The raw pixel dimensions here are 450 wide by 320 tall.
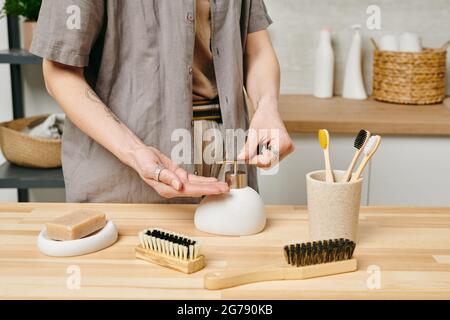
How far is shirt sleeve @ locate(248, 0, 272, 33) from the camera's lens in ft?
4.81

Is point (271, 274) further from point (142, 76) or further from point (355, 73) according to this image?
point (355, 73)

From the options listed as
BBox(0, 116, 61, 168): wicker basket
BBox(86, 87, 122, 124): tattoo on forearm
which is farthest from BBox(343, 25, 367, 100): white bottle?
BBox(86, 87, 122, 124): tattoo on forearm

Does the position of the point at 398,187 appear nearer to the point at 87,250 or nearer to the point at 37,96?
the point at 87,250

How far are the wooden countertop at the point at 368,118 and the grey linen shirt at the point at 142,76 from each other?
2.21ft

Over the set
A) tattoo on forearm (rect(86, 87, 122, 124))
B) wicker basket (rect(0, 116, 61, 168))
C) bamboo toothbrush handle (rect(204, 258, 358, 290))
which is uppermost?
tattoo on forearm (rect(86, 87, 122, 124))

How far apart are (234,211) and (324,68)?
1.58 metres

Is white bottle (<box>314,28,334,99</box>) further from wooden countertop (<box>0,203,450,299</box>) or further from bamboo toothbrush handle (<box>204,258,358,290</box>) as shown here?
bamboo toothbrush handle (<box>204,258,358,290</box>)

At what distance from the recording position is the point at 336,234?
38.6 inches

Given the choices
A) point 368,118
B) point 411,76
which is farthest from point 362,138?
point 411,76

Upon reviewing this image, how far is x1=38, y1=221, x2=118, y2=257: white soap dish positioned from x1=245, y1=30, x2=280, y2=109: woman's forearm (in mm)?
554

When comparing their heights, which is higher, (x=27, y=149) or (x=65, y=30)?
(x=65, y=30)

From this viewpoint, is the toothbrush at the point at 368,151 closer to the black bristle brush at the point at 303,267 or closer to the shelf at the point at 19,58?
the black bristle brush at the point at 303,267

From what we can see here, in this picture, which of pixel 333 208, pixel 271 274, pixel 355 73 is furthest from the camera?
pixel 355 73

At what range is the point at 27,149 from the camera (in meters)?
2.19
